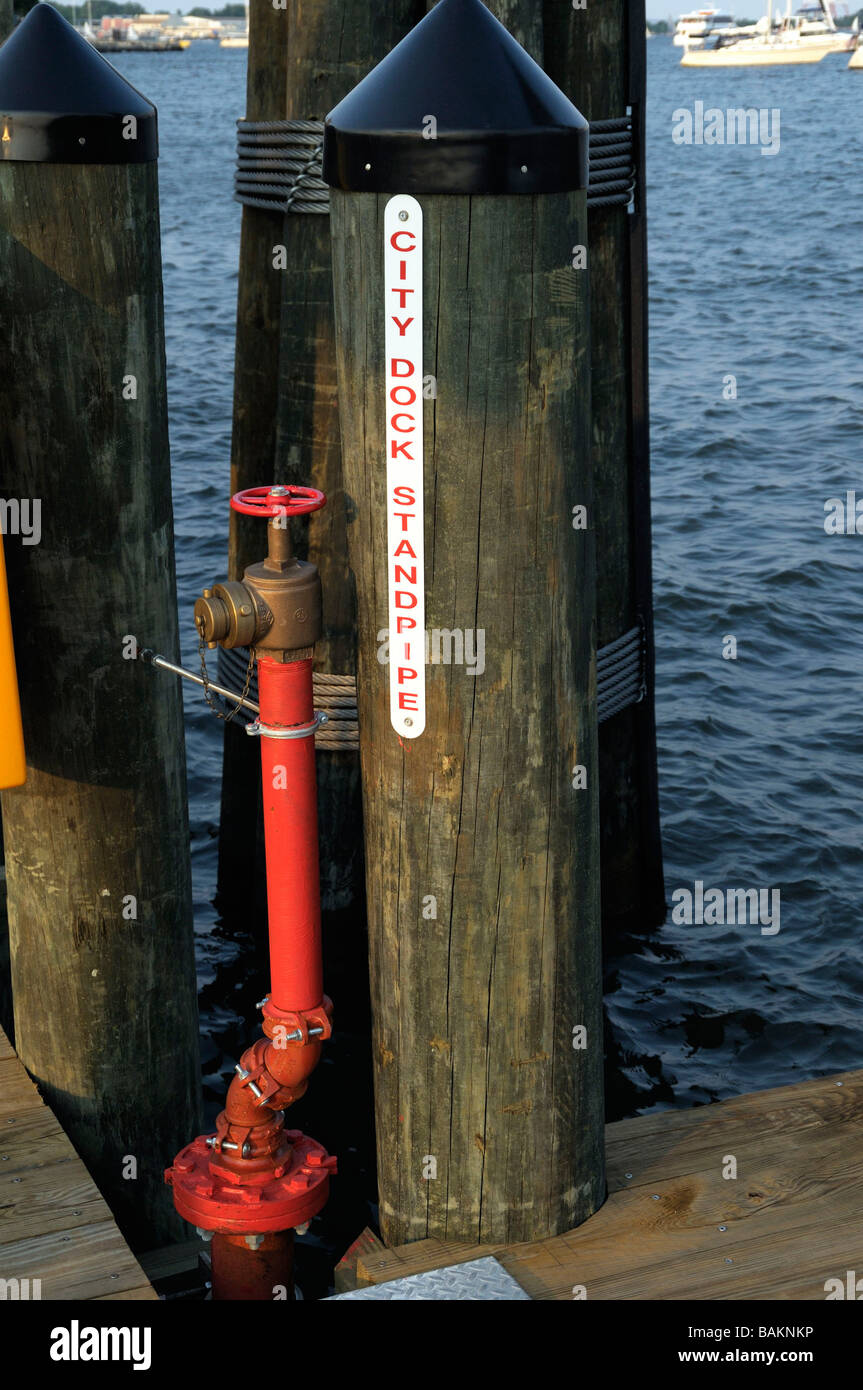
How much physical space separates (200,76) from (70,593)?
13061 centimetres

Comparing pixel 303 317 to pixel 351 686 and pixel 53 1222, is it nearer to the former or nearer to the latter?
pixel 351 686

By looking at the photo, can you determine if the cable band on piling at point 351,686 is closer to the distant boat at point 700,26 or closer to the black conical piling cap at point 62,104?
the black conical piling cap at point 62,104

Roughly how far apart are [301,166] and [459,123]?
10.1 ft

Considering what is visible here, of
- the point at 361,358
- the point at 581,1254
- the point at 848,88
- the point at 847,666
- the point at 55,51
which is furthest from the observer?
the point at 848,88

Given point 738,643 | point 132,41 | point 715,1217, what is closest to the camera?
point 715,1217

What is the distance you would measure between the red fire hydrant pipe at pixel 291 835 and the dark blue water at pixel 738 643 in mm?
3626

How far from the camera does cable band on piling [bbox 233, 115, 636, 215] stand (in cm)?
597

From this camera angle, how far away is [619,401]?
22.8ft

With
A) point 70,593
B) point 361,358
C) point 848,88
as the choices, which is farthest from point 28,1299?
point 848,88

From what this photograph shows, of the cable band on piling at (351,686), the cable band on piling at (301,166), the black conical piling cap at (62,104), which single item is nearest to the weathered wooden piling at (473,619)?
the black conical piling cap at (62,104)

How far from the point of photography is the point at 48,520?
14.3 feet

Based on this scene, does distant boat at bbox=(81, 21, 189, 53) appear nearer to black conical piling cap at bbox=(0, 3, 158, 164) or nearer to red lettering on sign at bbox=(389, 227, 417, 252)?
black conical piling cap at bbox=(0, 3, 158, 164)

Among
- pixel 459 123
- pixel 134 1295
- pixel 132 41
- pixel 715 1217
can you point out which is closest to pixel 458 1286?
pixel 715 1217
